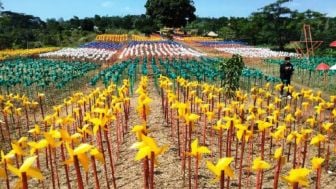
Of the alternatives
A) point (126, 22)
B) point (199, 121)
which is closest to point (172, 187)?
point (199, 121)

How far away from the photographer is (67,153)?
9.57 metres

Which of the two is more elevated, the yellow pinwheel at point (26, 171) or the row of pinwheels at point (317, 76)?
the yellow pinwheel at point (26, 171)

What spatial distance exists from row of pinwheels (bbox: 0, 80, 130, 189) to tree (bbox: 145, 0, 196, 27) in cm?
7234

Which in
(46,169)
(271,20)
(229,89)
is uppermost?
(271,20)

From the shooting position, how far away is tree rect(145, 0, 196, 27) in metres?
84.5

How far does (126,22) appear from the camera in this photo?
9531 cm

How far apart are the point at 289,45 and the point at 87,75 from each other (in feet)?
132

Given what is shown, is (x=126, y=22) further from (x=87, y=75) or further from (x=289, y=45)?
(x=87, y=75)

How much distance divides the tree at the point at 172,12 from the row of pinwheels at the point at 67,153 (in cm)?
7234

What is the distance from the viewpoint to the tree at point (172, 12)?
8450cm

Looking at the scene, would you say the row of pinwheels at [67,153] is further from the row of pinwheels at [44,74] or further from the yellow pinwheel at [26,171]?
the row of pinwheels at [44,74]

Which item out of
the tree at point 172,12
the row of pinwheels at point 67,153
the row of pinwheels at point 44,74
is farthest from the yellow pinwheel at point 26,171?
the tree at point 172,12

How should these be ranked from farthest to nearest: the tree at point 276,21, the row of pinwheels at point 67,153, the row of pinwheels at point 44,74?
the tree at point 276,21 → the row of pinwheels at point 44,74 → the row of pinwheels at point 67,153

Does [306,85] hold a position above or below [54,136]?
below
